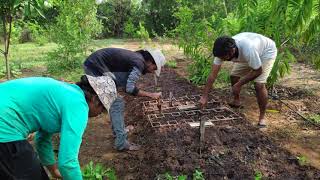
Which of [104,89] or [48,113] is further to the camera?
[104,89]

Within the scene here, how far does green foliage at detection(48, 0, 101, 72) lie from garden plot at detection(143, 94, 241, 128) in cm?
461

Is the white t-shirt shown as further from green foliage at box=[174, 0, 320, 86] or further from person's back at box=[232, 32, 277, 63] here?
green foliage at box=[174, 0, 320, 86]

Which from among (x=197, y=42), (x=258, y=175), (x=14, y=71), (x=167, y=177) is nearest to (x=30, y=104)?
(x=167, y=177)

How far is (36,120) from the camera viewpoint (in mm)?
2523

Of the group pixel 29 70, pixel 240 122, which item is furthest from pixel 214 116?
pixel 29 70

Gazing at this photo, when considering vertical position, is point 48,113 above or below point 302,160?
above

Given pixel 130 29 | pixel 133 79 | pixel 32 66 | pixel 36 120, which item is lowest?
pixel 32 66

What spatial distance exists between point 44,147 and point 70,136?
2.57 ft

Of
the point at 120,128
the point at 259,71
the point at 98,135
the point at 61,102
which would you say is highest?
the point at 61,102

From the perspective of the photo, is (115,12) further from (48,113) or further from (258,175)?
(48,113)

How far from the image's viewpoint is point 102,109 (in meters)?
2.69

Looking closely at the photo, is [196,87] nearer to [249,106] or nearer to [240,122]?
[249,106]

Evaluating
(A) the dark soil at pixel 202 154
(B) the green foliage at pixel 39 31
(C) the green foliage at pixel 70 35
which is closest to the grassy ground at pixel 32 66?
(C) the green foliage at pixel 70 35

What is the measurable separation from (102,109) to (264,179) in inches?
84.6
